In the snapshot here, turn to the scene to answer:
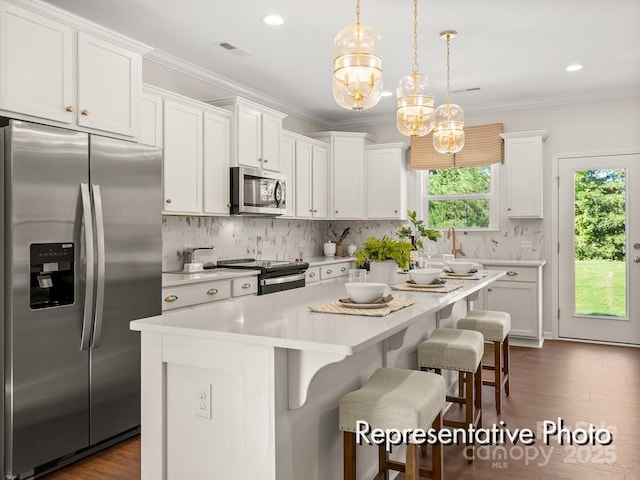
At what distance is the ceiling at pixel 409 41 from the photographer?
348 centimetres

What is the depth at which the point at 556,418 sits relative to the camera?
11.2ft

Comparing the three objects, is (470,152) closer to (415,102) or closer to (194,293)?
(415,102)

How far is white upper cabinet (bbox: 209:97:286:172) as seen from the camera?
463cm

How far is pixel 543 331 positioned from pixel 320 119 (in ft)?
12.5

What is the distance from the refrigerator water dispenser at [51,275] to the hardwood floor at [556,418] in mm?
912

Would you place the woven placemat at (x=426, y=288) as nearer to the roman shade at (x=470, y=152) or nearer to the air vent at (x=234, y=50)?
the air vent at (x=234, y=50)

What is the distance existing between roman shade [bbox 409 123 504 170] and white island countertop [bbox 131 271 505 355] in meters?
4.13

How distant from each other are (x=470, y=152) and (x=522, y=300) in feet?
6.16

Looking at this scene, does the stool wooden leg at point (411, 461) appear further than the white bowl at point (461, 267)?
No

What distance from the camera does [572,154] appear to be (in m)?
5.76

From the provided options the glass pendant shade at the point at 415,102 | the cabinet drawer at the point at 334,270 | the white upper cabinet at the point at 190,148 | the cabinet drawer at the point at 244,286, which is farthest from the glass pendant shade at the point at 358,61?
the cabinet drawer at the point at 334,270

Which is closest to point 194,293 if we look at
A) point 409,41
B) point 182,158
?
point 182,158

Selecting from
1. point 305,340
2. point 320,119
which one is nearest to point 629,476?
point 305,340

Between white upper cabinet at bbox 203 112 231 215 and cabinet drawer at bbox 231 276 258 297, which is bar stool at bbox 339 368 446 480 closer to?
cabinet drawer at bbox 231 276 258 297
